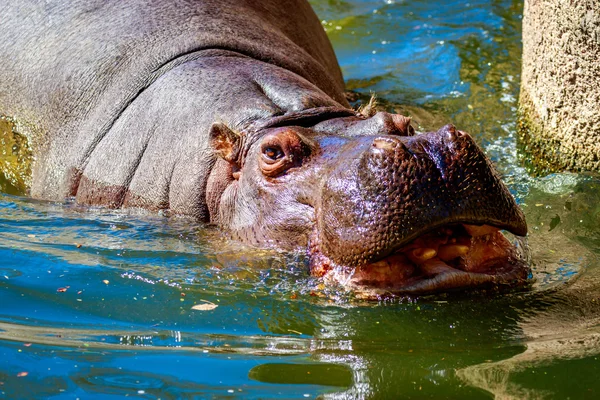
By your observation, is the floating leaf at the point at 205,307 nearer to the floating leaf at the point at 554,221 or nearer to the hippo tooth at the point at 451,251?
the hippo tooth at the point at 451,251

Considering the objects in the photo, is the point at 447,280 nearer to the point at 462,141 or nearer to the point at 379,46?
the point at 462,141

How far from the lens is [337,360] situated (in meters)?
3.39

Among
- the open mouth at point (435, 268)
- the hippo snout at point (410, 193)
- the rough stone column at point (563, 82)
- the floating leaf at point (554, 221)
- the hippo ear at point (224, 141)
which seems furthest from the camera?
the rough stone column at point (563, 82)

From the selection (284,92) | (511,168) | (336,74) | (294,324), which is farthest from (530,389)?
(336,74)

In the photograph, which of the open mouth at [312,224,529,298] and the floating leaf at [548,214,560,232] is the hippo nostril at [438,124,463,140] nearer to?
the open mouth at [312,224,529,298]

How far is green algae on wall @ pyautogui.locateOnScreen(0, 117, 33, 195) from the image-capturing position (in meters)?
6.03

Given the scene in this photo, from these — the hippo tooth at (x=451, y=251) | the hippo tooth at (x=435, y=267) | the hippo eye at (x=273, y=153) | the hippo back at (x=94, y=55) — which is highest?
the hippo back at (x=94, y=55)

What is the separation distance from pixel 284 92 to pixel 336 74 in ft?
9.35

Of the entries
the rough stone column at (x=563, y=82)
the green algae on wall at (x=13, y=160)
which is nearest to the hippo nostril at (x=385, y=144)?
the rough stone column at (x=563, y=82)

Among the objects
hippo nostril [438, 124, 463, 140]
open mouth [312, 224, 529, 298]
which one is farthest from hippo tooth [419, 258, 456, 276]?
hippo nostril [438, 124, 463, 140]

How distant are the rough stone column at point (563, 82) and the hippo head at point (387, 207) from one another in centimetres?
187

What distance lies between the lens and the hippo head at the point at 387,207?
3.79 meters

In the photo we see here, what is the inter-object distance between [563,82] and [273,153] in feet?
8.11

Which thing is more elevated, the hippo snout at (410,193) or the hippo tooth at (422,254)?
the hippo snout at (410,193)
